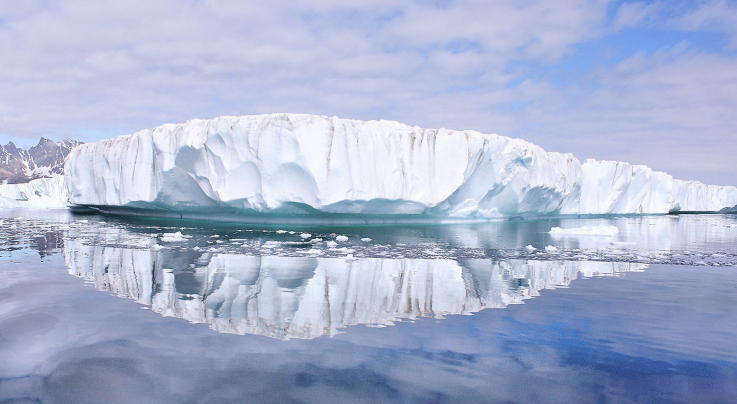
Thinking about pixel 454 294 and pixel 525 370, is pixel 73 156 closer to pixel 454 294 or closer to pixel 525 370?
pixel 454 294

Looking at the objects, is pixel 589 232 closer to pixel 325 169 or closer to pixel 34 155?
pixel 325 169

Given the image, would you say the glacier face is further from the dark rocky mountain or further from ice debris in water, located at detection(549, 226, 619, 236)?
the dark rocky mountain

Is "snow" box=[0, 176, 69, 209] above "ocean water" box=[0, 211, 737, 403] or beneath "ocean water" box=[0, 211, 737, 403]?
above

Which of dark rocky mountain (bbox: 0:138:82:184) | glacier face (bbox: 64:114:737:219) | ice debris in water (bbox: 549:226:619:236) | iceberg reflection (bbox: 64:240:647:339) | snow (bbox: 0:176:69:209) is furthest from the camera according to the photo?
dark rocky mountain (bbox: 0:138:82:184)

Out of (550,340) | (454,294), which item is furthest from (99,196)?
(550,340)

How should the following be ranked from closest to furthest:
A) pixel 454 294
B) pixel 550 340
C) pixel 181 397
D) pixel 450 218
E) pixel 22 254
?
pixel 181 397
pixel 550 340
pixel 454 294
pixel 22 254
pixel 450 218

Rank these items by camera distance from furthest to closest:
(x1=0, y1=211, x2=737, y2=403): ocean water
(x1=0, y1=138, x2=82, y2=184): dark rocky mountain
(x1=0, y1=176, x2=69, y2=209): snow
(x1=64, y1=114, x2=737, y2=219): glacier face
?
(x1=0, y1=138, x2=82, y2=184): dark rocky mountain < (x1=0, y1=176, x2=69, y2=209): snow < (x1=64, y1=114, x2=737, y2=219): glacier face < (x1=0, y1=211, x2=737, y2=403): ocean water

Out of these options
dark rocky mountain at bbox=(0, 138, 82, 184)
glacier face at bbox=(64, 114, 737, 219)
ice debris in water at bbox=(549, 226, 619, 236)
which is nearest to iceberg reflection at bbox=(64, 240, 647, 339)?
glacier face at bbox=(64, 114, 737, 219)
